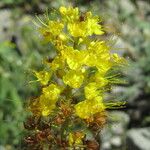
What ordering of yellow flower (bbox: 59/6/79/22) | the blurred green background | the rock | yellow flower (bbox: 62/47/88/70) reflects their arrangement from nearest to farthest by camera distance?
yellow flower (bbox: 62/47/88/70), yellow flower (bbox: 59/6/79/22), the blurred green background, the rock

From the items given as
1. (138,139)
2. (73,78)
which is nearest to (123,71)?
(138,139)

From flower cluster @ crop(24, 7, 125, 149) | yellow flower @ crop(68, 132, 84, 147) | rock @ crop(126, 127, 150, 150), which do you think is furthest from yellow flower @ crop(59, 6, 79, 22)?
rock @ crop(126, 127, 150, 150)

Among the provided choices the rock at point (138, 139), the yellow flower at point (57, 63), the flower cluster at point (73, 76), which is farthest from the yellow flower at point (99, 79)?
the rock at point (138, 139)

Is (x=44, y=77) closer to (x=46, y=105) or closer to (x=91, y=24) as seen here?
(x=46, y=105)

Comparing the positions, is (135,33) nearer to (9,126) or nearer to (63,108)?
(9,126)

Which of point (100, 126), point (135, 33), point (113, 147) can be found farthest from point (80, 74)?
point (135, 33)

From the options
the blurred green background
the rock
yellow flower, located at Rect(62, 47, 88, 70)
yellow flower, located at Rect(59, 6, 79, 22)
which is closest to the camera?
yellow flower, located at Rect(62, 47, 88, 70)

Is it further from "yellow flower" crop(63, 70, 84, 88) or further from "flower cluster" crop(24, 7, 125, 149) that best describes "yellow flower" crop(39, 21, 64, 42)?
"yellow flower" crop(63, 70, 84, 88)

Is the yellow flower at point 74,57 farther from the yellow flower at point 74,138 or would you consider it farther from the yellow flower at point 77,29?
the yellow flower at point 74,138
